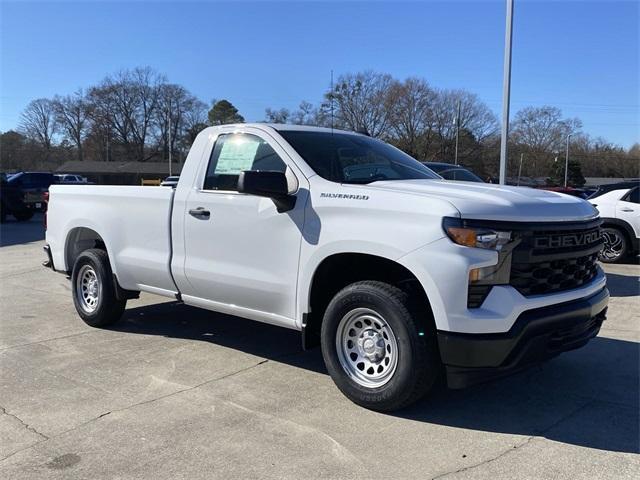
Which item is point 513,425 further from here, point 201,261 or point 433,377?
point 201,261

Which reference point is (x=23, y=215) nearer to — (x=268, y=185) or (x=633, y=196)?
(x=633, y=196)

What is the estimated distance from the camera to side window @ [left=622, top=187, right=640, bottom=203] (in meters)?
11.3

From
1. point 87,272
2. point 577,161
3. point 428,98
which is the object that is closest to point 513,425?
point 87,272

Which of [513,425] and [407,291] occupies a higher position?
[407,291]

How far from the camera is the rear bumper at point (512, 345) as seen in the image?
3.64 meters

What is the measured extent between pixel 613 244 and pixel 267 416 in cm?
954


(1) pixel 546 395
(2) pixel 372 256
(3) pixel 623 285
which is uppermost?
(2) pixel 372 256

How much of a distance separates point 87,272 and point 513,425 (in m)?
4.77

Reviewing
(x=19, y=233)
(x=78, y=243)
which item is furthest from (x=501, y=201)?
(x=19, y=233)

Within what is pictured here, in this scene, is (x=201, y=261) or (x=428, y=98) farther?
(x=428, y=98)

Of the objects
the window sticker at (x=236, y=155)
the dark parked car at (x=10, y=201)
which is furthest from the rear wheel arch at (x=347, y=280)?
the dark parked car at (x=10, y=201)

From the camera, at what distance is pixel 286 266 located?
4.56m

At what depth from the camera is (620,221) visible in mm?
11289

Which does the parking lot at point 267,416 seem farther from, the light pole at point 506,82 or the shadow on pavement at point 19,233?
the shadow on pavement at point 19,233
